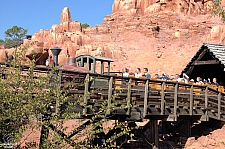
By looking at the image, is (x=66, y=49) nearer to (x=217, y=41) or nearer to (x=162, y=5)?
(x=217, y=41)

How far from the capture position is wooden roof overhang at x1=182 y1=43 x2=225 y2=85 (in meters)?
13.5

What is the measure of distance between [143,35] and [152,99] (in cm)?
3319

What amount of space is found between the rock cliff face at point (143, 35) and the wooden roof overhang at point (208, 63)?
45.4 ft

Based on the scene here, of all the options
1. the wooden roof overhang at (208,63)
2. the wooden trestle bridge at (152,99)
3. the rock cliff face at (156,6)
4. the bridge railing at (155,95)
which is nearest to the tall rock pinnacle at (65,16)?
the rock cliff face at (156,6)

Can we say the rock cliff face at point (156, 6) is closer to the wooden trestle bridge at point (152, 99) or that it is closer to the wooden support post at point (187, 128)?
the wooden support post at point (187, 128)

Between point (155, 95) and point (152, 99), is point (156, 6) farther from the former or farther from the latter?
point (152, 99)

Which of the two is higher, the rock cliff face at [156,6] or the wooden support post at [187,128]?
the rock cliff face at [156,6]

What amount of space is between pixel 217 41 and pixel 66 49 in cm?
1637

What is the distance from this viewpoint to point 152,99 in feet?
33.7

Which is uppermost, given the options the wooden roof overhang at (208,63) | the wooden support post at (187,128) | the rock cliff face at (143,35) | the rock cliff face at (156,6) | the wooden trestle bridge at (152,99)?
the rock cliff face at (156,6)

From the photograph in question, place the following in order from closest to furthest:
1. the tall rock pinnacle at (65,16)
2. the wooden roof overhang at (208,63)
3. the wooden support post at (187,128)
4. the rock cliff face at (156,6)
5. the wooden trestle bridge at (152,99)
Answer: the wooden trestle bridge at (152,99)
the wooden support post at (187,128)
the wooden roof overhang at (208,63)
the tall rock pinnacle at (65,16)
the rock cliff face at (156,6)

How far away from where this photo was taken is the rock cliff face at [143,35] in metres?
33.9

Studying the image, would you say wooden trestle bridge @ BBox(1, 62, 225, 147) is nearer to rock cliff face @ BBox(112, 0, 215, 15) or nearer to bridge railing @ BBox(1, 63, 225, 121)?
bridge railing @ BBox(1, 63, 225, 121)

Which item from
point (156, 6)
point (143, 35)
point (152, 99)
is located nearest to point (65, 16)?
point (143, 35)
